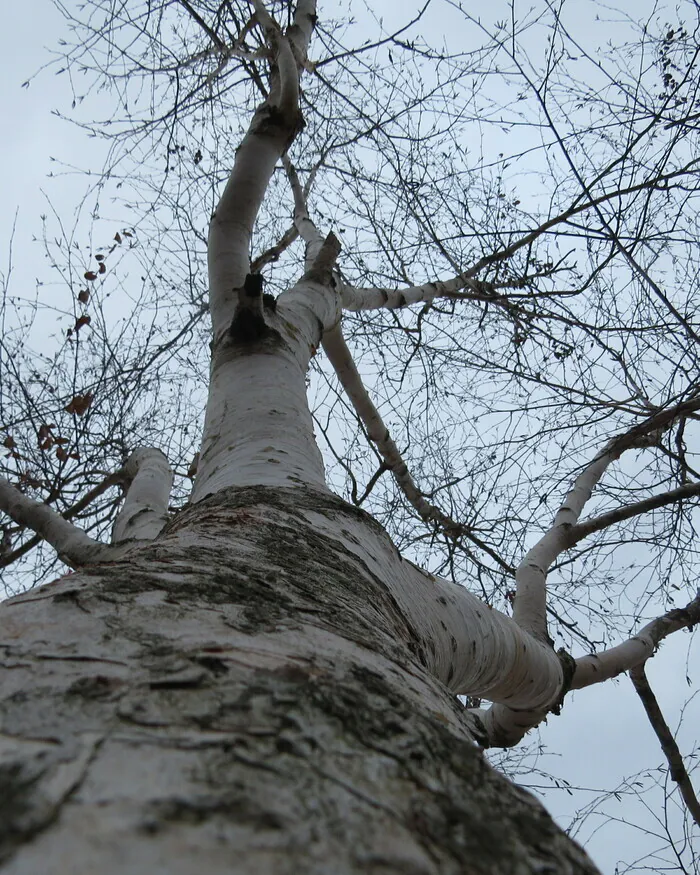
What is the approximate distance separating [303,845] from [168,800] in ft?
0.24

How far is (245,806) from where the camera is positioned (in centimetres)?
33

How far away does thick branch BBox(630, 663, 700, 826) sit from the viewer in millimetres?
2627

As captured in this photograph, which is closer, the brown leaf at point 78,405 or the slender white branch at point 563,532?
the slender white branch at point 563,532

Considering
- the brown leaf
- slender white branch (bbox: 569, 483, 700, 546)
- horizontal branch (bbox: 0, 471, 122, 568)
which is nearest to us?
slender white branch (bbox: 569, 483, 700, 546)

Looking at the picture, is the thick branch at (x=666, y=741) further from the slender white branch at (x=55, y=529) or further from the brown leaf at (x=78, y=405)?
the brown leaf at (x=78, y=405)

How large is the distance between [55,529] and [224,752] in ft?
7.99

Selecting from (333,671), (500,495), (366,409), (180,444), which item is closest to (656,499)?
(500,495)

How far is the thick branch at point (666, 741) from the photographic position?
2.63 metres

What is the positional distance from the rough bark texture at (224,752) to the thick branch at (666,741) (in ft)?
8.08

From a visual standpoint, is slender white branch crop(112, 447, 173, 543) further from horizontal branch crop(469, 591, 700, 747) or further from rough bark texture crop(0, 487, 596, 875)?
rough bark texture crop(0, 487, 596, 875)

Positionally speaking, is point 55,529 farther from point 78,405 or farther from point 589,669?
point 589,669

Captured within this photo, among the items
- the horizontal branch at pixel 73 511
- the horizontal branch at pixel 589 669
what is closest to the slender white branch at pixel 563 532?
the horizontal branch at pixel 589 669

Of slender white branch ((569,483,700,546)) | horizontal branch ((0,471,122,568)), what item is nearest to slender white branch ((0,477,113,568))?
horizontal branch ((0,471,122,568))

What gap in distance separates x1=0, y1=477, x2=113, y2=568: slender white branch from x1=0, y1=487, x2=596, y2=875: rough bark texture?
178cm
